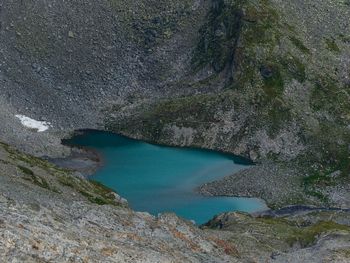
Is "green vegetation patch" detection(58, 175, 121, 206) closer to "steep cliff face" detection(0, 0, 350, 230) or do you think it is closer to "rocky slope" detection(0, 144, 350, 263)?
"rocky slope" detection(0, 144, 350, 263)

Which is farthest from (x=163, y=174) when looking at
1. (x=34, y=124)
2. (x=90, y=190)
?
(x=34, y=124)

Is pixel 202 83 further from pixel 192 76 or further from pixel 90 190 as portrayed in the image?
pixel 90 190

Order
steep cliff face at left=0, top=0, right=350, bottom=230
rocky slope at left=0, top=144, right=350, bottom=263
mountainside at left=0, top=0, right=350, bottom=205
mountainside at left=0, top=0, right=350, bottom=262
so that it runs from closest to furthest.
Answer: rocky slope at left=0, top=144, right=350, bottom=263, mountainside at left=0, top=0, right=350, bottom=262, steep cliff face at left=0, top=0, right=350, bottom=230, mountainside at left=0, top=0, right=350, bottom=205

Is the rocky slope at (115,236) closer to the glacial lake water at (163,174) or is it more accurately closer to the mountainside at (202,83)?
the mountainside at (202,83)

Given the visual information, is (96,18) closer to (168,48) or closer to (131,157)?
(168,48)

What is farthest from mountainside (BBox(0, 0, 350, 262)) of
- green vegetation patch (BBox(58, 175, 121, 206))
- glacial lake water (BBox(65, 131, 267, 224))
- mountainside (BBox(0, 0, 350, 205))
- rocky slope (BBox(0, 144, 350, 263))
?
rocky slope (BBox(0, 144, 350, 263))

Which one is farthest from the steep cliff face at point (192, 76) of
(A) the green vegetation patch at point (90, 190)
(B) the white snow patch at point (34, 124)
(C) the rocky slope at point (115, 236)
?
(C) the rocky slope at point (115, 236)
